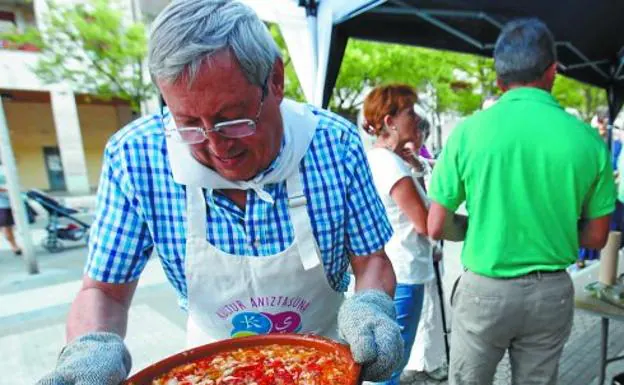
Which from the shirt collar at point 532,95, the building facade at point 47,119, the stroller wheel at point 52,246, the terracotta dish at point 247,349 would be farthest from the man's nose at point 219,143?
the building facade at point 47,119

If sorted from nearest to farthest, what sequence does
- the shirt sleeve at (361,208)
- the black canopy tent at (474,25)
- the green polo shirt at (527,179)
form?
the shirt sleeve at (361,208)
the green polo shirt at (527,179)
the black canopy tent at (474,25)

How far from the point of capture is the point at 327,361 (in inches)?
37.9

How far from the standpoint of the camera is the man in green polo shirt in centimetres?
150

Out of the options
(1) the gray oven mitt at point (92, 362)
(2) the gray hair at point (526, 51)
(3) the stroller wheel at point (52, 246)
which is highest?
(2) the gray hair at point (526, 51)

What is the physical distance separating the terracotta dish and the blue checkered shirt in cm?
22

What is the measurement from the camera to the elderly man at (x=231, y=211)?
2.74 ft

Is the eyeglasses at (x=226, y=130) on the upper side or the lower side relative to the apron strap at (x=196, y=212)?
upper

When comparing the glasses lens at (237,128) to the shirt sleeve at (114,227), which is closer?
the glasses lens at (237,128)

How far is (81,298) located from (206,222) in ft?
1.18

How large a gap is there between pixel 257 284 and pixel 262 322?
5.6 inches

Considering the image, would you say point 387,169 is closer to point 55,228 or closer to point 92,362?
point 92,362

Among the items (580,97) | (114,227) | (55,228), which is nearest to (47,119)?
(55,228)

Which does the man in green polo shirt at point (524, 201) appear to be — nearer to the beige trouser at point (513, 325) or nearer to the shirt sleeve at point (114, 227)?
the beige trouser at point (513, 325)

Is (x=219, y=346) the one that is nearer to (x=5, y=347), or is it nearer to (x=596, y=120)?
(x=5, y=347)
